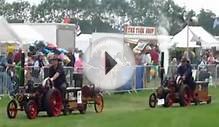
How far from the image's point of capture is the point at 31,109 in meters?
17.5

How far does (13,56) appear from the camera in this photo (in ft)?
86.8

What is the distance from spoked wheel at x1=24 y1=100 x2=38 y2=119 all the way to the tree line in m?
67.0

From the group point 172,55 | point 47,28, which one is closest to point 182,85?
point 47,28

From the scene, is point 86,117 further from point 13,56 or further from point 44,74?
point 13,56

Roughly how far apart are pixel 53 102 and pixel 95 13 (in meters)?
94.2

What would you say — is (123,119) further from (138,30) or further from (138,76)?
(138,30)

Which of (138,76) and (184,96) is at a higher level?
(138,76)

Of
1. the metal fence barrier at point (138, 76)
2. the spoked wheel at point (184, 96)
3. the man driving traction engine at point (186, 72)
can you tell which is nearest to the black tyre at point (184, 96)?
the spoked wheel at point (184, 96)

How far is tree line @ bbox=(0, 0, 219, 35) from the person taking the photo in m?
93.6

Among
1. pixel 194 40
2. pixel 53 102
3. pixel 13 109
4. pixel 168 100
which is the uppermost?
pixel 194 40

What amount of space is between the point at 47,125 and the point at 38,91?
229cm
